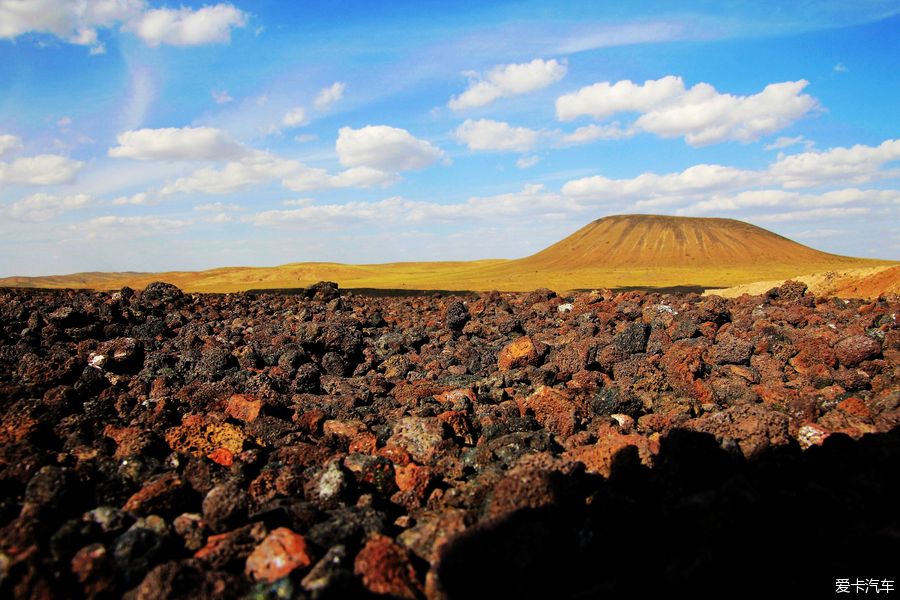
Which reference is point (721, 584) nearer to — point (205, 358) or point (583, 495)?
point (583, 495)

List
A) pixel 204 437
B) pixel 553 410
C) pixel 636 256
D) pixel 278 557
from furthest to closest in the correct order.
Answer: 1. pixel 636 256
2. pixel 553 410
3. pixel 204 437
4. pixel 278 557

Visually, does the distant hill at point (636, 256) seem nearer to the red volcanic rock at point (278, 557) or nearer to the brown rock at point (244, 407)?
the brown rock at point (244, 407)

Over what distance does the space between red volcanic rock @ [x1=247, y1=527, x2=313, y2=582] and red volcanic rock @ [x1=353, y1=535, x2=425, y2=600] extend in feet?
1.54

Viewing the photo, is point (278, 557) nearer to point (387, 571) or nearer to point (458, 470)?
point (387, 571)

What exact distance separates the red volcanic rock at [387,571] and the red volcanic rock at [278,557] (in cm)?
47

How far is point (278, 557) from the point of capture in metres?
4.91

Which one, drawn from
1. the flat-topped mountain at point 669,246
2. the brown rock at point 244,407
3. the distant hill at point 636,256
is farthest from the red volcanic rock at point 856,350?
the flat-topped mountain at point 669,246

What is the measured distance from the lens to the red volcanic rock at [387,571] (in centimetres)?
464

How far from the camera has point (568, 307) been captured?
70.1ft

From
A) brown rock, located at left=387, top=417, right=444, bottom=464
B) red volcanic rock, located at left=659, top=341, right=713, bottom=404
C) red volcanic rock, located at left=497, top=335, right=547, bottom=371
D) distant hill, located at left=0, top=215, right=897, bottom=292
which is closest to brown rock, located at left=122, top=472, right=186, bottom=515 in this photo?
brown rock, located at left=387, top=417, right=444, bottom=464

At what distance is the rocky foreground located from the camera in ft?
15.5

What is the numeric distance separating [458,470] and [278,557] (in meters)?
2.73

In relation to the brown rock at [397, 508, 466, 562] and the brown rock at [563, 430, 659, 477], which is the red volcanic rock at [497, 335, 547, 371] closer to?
the brown rock at [563, 430, 659, 477]

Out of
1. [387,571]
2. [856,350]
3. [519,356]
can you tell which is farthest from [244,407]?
[856,350]
